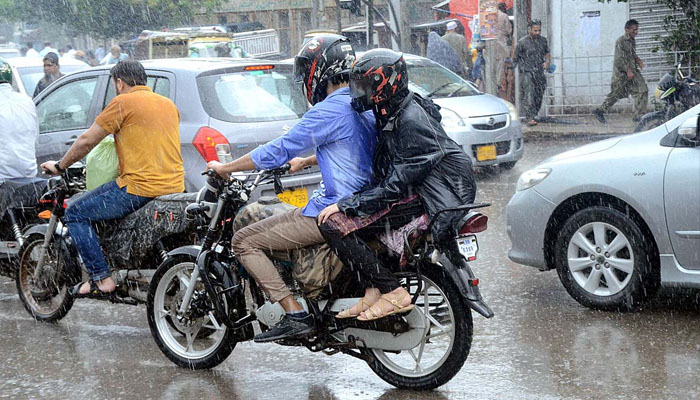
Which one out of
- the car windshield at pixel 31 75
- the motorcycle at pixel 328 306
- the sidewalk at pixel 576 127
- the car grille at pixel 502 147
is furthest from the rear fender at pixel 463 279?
the sidewalk at pixel 576 127

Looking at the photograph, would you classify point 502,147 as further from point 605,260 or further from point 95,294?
point 95,294

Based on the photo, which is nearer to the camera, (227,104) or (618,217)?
(618,217)

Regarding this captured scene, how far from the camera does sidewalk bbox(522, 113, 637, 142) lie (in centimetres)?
1672

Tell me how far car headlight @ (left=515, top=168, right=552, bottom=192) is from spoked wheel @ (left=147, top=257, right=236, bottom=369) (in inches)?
98.2

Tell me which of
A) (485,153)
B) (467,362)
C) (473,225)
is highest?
(473,225)

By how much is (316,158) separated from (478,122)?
25.2ft

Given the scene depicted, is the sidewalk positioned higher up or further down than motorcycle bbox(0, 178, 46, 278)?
further down

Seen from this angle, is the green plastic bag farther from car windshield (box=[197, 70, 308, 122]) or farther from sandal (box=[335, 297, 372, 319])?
sandal (box=[335, 297, 372, 319])

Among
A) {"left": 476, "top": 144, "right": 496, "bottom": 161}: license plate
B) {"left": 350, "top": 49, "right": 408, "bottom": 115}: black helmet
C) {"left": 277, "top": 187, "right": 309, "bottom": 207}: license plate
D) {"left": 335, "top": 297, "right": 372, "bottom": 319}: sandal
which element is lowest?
{"left": 476, "top": 144, "right": 496, "bottom": 161}: license plate

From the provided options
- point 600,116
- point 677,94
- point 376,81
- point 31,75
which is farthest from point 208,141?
point 600,116

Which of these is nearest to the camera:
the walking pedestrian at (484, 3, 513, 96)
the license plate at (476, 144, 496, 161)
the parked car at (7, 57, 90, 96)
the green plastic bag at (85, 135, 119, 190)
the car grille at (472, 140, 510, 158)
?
the green plastic bag at (85, 135, 119, 190)

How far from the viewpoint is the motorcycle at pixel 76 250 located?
6043 millimetres

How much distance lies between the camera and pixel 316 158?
4.91m

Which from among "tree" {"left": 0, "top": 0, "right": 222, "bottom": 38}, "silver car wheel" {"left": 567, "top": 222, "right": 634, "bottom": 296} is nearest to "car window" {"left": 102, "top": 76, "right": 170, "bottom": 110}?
"silver car wheel" {"left": 567, "top": 222, "right": 634, "bottom": 296}
